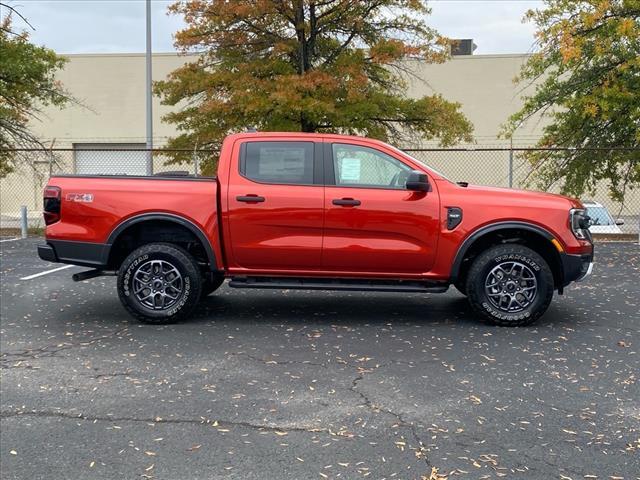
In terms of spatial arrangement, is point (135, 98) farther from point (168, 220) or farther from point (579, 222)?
point (579, 222)

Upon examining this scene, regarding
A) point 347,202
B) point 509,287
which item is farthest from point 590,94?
point 347,202

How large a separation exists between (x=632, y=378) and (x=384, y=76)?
13035mm

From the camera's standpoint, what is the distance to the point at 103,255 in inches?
243

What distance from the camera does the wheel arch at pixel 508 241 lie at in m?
6.00

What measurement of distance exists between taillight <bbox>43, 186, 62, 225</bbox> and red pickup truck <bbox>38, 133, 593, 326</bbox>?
→ 0.01 m

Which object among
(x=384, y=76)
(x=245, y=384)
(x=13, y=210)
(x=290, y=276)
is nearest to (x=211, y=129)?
(x=384, y=76)

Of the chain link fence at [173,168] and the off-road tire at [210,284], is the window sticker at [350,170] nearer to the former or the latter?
the off-road tire at [210,284]

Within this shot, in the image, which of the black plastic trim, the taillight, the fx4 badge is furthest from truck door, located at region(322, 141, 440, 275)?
the taillight

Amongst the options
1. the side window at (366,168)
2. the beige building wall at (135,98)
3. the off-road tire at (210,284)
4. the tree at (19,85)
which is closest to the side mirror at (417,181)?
the side window at (366,168)

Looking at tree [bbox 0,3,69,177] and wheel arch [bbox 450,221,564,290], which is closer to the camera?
wheel arch [bbox 450,221,564,290]

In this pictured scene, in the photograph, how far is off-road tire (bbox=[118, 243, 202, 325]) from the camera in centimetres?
613

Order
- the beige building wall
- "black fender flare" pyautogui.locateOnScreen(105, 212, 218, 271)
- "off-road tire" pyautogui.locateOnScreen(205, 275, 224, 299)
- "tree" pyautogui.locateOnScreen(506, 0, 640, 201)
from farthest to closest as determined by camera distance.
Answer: the beige building wall → "tree" pyautogui.locateOnScreen(506, 0, 640, 201) → "off-road tire" pyautogui.locateOnScreen(205, 275, 224, 299) → "black fender flare" pyautogui.locateOnScreen(105, 212, 218, 271)

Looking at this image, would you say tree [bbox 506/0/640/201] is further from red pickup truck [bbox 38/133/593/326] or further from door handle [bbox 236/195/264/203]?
door handle [bbox 236/195/264/203]

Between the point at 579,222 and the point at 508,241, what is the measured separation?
70 centimetres
